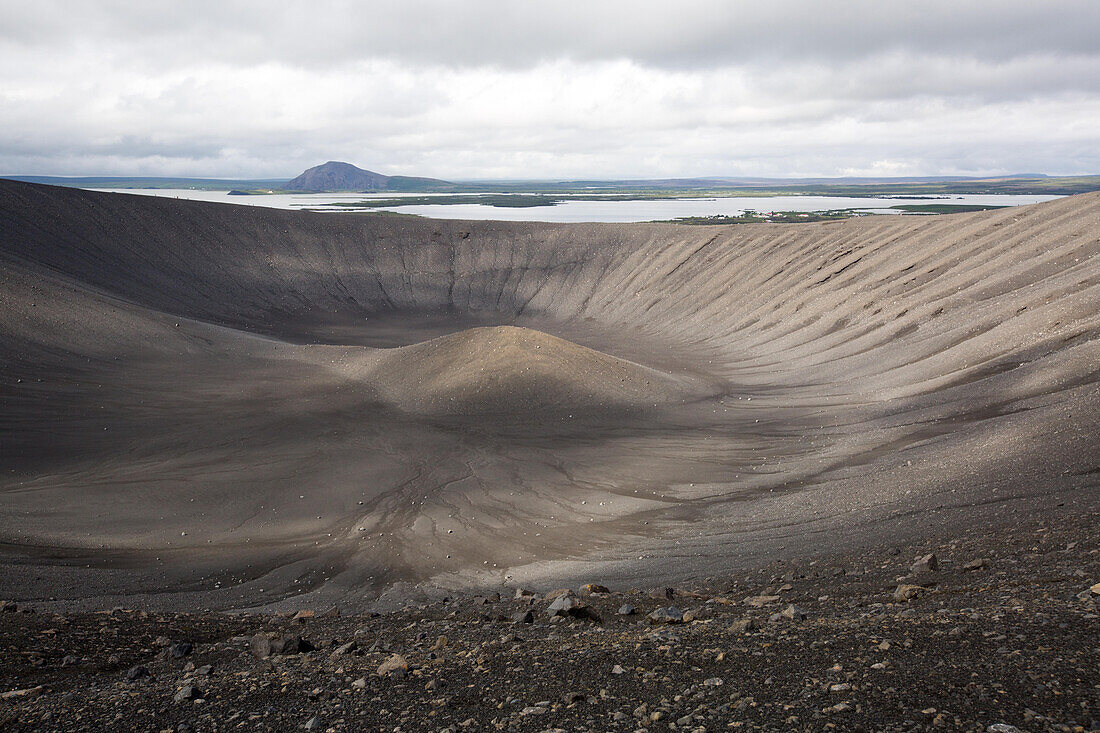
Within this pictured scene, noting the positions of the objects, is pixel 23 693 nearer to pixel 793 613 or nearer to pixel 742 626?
pixel 742 626

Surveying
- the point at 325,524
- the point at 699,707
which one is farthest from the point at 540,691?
the point at 325,524

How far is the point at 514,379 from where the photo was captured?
86.9ft

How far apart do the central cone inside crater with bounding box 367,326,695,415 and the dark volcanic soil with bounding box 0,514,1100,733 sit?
1624cm

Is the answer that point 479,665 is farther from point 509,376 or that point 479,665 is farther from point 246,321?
point 246,321

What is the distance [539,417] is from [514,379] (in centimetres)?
240

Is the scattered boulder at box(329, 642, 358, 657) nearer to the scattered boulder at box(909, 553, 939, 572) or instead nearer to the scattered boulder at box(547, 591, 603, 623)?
the scattered boulder at box(547, 591, 603, 623)

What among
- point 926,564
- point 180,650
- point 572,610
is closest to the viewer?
point 180,650

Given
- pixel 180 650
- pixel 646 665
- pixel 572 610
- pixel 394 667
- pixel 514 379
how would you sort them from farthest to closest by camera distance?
pixel 514 379 < pixel 572 610 < pixel 180 650 < pixel 394 667 < pixel 646 665

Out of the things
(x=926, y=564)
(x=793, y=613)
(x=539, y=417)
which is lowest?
(x=539, y=417)

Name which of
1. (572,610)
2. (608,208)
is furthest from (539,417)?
(608,208)

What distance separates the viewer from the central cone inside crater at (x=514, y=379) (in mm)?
25727

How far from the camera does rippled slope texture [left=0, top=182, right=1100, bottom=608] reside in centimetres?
1409

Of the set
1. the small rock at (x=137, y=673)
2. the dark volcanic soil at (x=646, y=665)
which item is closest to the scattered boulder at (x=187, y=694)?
the dark volcanic soil at (x=646, y=665)

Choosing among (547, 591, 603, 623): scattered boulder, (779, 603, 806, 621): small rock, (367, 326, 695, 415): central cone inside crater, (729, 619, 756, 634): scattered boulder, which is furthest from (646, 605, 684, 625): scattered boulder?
(367, 326, 695, 415): central cone inside crater
